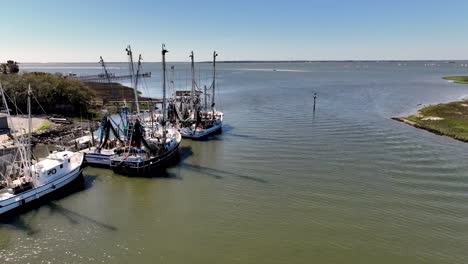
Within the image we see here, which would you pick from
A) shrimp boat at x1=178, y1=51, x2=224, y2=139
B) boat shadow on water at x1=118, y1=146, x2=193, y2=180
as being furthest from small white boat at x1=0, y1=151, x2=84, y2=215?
shrimp boat at x1=178, y1=51, x2=224, y2=139

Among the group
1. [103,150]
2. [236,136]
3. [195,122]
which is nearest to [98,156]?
[103,150]

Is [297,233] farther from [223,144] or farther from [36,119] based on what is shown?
[36,119]

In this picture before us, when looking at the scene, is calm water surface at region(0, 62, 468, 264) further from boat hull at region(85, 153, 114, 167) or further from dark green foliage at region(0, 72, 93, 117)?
dark green foliage at region(0, 72, 93, 117)

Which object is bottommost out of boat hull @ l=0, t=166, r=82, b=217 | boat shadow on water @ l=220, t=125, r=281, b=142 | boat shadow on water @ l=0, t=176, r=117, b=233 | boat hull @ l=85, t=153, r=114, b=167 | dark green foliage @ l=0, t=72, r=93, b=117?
boat shadow on water @ l=0, t=176, r=117, b=233

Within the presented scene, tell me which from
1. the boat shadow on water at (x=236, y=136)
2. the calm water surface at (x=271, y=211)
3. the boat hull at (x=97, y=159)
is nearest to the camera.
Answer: the calm water surface at (x=271, y=211)

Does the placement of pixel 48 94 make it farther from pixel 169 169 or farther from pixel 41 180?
pixel 41 180

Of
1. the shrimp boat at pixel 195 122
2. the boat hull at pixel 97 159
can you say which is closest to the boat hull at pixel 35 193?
the boat hull at pixel 97 159

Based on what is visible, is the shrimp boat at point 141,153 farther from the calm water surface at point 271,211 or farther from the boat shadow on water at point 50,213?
the boat shadow on water at point 50,213
